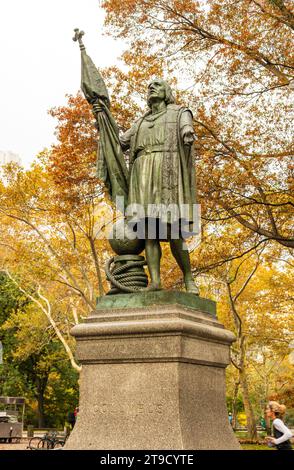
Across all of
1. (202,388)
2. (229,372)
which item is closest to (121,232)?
(202,388)

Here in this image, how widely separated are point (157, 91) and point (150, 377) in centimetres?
323

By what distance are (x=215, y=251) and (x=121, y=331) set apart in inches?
375

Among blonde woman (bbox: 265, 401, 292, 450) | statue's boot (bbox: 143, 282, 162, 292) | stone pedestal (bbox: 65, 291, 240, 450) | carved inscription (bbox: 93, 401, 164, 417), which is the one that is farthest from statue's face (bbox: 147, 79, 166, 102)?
blonde woman (bbox: 265, 401, 292, 450)

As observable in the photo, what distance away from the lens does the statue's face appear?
6.45 m

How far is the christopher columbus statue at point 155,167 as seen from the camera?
6004mm

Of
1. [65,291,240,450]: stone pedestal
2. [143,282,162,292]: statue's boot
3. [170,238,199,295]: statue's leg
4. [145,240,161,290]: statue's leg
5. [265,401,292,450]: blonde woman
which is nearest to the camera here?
[65,291,240,450]: stone pedestal

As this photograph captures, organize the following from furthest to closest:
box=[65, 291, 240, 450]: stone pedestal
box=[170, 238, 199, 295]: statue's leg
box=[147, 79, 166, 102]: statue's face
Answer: box=[147, 79, 166, 102]: statue's face → box=[170, 238, 199, 295]: statue's leg → box=[65, 291, 240, 450]: stone pedestal

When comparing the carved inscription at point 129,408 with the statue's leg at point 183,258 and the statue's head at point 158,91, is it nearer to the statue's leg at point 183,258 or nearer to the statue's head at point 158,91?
the statue's leg at point 183,258

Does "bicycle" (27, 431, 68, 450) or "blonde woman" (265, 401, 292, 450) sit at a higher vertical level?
"bicycle" (27, 431, 68, 450)

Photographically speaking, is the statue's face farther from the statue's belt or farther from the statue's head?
the statue's belt

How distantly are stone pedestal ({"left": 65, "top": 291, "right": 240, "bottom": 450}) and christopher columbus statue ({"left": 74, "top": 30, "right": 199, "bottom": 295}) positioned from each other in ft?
1.59

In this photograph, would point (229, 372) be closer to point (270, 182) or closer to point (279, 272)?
point (279, 272)

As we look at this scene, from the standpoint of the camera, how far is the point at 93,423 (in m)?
5.27

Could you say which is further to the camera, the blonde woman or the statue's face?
the blonde woman
